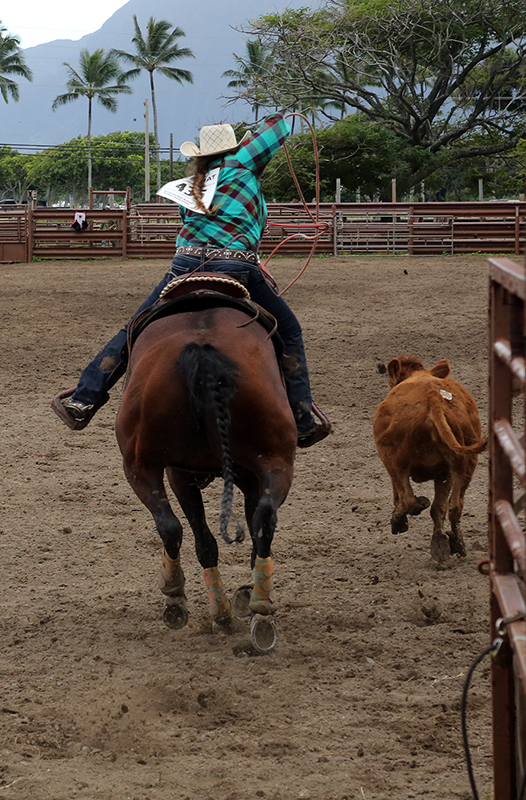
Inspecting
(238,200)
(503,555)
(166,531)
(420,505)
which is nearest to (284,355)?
(238,200)

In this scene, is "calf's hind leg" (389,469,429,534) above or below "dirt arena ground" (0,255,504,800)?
above

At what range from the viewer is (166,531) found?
426cm

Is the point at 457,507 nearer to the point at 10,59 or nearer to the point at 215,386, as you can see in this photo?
the point at 215,386

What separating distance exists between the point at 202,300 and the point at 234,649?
5.77ft

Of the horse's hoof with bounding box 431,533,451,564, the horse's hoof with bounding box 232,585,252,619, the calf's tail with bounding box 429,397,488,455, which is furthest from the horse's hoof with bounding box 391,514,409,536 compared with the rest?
the horse's hoof with bounding box 232,585,252,619

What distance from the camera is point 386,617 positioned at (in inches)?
→ 185

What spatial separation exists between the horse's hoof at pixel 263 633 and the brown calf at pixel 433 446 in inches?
57.8

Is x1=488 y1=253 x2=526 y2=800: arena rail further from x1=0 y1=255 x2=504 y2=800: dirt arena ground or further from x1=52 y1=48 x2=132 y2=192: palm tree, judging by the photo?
x1=52 y1=48 x2=132 y2=192: palm tree

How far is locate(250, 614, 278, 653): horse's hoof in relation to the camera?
4.22 metres

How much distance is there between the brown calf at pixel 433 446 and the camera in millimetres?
5152

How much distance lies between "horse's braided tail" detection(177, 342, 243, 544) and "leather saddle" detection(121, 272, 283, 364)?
390 millimetres

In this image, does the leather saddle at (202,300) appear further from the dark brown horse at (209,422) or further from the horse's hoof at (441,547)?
the horse's hoof at (441,547)

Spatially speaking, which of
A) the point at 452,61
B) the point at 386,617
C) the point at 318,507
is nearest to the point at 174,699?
the point at 386,617

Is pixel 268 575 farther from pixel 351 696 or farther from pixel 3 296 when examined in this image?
pixel 3 296
